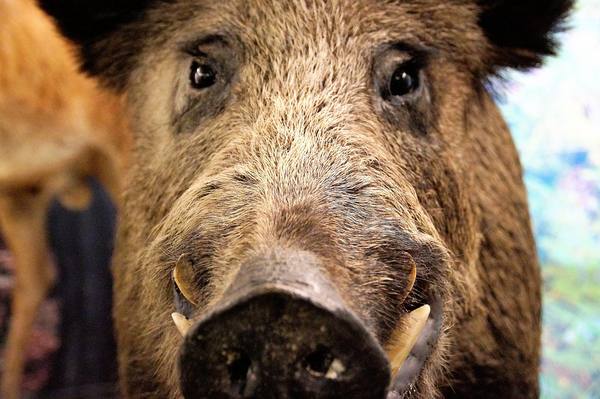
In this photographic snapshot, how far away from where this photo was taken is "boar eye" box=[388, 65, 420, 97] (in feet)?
5.99

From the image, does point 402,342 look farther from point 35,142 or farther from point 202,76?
point 35,142

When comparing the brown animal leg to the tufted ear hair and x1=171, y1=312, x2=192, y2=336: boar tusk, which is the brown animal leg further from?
x1=171, y1=312, x2=192, y2=336: boar tusk

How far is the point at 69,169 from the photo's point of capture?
4.28 m

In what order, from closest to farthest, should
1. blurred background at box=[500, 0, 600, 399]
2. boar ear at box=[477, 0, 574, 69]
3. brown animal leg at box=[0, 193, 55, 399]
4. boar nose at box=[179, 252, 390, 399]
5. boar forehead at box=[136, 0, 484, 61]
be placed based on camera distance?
1. boar nose at box=[179, 252, 390, 399]
2. boar forehead at box=[136, 0, 484, 61]
3. boar ear at box=[477, 0, 574, 69]
4. blurred background at box=[500, 0, 600, 399]
5. brown animal leg at box=[0, 193, 55, 399]

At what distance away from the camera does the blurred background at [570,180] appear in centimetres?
262

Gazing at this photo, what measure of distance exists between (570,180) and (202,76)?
1390 mm

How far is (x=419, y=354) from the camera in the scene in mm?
1553

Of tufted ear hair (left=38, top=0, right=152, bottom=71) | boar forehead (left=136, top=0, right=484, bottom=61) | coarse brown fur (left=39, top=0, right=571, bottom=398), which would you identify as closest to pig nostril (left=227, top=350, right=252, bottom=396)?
coarse brown fur (left=39, top=0, right=571, bottom=398)

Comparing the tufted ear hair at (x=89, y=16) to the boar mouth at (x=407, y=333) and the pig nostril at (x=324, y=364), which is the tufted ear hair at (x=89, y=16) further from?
the pig nostril at (x=324, y=364)

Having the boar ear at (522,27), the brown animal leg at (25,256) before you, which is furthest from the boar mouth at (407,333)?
the brown animal leg at (25,256)

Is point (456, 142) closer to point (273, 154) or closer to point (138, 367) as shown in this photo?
point (273, 154)

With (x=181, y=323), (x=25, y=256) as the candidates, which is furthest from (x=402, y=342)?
(x=25, y=256)

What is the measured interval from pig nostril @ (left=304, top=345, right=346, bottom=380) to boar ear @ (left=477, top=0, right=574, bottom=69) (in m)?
1.22

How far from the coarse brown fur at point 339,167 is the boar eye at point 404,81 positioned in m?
0.03
